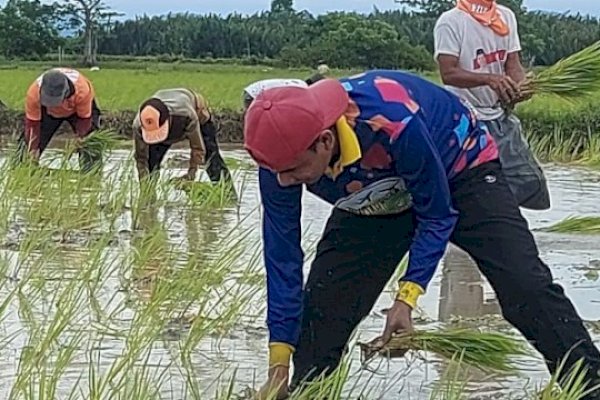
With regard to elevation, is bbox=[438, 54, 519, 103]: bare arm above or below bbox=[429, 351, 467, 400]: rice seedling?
above

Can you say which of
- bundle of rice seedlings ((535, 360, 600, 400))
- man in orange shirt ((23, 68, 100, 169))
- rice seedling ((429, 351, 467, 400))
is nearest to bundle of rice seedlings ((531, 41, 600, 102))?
rice seedling ((429, 351, 467, 400))

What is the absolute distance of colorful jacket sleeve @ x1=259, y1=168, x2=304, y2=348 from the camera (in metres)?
2.81

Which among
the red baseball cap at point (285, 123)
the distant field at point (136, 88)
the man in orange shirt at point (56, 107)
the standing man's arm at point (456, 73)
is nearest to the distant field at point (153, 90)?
the distant field at point (136, 88)

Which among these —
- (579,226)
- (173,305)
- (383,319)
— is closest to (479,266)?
(173,305)

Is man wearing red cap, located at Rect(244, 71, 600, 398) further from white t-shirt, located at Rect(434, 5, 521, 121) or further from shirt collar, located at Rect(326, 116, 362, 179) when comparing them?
white t-shirt, located at Rect(434, 5, 521, 121)

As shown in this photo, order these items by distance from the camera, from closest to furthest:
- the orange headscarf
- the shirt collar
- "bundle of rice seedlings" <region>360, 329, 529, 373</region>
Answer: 1. the shirt collar
2. "bundle of rice seedlings" <region>360, 329, 529, 373</region>
3. the orange headscarf

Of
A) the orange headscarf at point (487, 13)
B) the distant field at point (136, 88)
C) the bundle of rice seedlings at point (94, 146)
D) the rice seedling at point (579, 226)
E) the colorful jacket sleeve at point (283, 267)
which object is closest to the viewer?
the colorful jacket sleeve at point (283, 267)

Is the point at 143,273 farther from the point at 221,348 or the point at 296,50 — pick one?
the point at 296,50

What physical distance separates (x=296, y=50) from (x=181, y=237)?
88.7 ft

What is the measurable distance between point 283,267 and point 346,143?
14.6 inches

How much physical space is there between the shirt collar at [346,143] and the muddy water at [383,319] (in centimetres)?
62

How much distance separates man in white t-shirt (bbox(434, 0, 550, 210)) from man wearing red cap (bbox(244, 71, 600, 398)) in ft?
4.30

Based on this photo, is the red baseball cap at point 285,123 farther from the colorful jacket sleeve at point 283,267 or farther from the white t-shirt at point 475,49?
the white t-shirt at point 475,49

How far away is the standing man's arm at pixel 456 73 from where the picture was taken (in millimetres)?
4195
